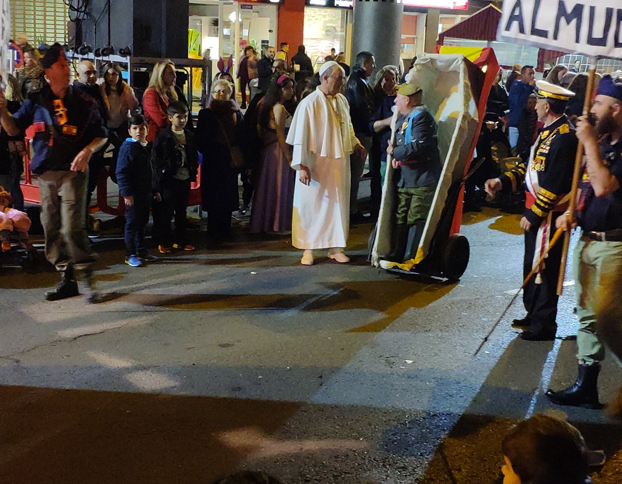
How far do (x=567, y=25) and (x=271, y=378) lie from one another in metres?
2.95

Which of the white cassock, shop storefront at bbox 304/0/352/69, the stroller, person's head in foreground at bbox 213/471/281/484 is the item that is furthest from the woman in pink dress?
shop storefront at bbox 304/0/352/69

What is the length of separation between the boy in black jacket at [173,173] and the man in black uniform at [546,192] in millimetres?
3399

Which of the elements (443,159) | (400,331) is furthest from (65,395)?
(443,159)

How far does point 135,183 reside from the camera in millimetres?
7105

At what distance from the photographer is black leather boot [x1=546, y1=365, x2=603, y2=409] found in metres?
4.50

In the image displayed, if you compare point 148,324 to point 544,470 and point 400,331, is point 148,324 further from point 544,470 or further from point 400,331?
point 544,470

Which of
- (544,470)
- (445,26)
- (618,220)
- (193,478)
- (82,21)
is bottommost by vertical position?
(193,478)

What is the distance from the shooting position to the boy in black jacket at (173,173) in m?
7.56

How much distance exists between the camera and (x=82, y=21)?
12992 mm

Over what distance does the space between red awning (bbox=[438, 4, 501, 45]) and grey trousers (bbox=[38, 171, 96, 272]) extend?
1539 centimetres

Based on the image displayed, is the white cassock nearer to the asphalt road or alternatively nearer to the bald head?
the asphalt road

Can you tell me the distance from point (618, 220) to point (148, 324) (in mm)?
3505

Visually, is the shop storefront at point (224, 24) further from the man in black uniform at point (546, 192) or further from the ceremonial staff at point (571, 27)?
the ceremonial staff at point (571, 27)

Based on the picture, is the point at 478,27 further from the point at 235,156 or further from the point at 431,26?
the point at 235,156
